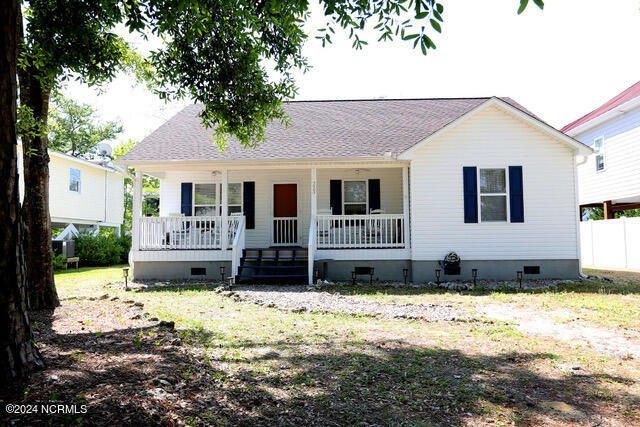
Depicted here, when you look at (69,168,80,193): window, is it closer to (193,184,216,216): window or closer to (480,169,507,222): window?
(193,184,216,216): window

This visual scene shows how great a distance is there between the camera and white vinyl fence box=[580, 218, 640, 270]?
17.2 metres

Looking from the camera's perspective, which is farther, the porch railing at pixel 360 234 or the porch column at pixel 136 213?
the porch column at pixel 136 213

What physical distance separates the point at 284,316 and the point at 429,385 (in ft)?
12.3

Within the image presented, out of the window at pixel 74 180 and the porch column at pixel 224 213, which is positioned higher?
the window at pixel 74 180

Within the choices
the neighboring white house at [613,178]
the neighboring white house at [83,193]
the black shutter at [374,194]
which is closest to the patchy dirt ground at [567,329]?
the black shutter at [374,194]

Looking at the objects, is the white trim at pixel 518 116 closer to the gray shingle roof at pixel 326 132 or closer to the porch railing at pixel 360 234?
the gray shingle roof at pixel 326 132

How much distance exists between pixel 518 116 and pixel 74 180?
70.8 feet

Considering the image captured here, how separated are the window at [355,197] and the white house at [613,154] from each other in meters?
8.04

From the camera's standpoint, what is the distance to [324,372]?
456 centimetres

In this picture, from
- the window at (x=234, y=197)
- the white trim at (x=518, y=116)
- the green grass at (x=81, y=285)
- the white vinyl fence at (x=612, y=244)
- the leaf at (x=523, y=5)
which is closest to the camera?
the leaf at (x=523, y=5)

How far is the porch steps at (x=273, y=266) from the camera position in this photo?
12.0 metres

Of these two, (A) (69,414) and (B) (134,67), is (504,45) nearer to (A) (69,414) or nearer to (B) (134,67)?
(A) (69,414)

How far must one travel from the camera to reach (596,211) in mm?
37875

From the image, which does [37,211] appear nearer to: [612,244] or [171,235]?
[171,235]
